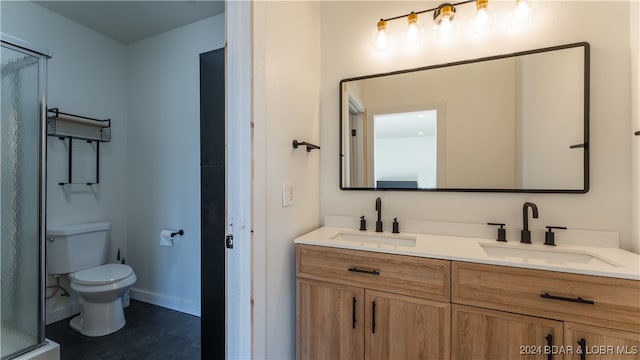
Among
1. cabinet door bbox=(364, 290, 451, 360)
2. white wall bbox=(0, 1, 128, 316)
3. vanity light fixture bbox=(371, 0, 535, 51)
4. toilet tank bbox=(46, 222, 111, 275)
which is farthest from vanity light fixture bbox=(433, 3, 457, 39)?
toilet tank bbox=(46, 222, 111, 275)

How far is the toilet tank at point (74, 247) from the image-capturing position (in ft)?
6.82

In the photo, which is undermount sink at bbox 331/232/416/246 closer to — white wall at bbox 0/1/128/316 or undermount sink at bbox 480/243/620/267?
undermount sink at bbox 480/243/620/267

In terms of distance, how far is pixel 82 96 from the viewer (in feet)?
7.59

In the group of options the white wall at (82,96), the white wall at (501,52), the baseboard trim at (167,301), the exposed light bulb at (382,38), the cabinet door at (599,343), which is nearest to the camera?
the cabinet door at (599,343)

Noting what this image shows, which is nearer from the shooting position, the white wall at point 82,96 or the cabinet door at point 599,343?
the cabinet door at point 599,343

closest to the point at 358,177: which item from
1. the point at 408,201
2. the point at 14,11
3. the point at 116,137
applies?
the point at 408,201

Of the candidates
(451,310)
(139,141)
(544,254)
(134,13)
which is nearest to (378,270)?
(451,310)

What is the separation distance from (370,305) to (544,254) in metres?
0.84

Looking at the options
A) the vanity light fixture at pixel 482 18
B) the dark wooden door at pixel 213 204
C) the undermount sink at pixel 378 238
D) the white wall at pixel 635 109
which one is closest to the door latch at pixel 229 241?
the dark wooden door at pixel 213 204

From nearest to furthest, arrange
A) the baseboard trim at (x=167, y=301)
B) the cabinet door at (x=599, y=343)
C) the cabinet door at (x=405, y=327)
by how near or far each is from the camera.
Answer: the cabinet door at (x=599, y=343) < the cabinet door at (x=405, y=327) < the baseboard trim at (x=167, y=301)

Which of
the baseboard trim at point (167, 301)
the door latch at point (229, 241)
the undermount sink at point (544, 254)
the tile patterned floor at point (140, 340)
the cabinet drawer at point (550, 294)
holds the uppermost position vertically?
the door latch at point (229, 241)

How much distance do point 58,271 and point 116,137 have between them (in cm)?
123

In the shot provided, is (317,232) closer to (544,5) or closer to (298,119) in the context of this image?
(298,119)

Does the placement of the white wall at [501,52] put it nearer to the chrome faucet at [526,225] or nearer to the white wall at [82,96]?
the chrome faucet at [526,225]
